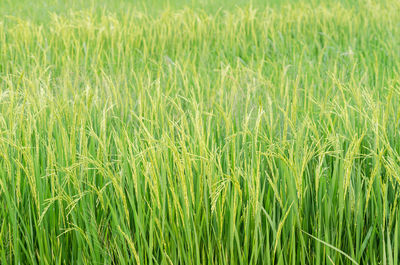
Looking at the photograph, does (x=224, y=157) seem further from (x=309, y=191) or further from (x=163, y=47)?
(x=163, y=47)

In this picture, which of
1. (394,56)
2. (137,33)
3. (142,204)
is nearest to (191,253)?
(142,204)

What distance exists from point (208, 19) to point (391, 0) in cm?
193

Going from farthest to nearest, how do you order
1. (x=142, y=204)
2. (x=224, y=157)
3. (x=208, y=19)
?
(x=208, y=19) < (x=224, y=157) < (x=142, y=204)

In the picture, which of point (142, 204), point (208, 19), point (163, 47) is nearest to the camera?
point (142, 204)

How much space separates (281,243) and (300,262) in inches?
2.2

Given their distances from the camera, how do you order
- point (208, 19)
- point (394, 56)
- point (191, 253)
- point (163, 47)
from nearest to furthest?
point (191, 253) < point (394, 56) < point (163, 47) < point (208, 19)

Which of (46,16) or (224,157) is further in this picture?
(46,16)

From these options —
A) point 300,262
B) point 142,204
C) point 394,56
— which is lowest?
point 300,262

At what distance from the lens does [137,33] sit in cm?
290

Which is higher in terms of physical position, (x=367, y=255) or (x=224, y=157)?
(x=224, y=157)

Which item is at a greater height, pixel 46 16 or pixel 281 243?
pixel 46 16

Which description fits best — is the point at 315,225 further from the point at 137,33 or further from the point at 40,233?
the point at 137,33

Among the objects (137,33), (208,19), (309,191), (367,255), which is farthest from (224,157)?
(208,19)

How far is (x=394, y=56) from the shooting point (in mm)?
2293
